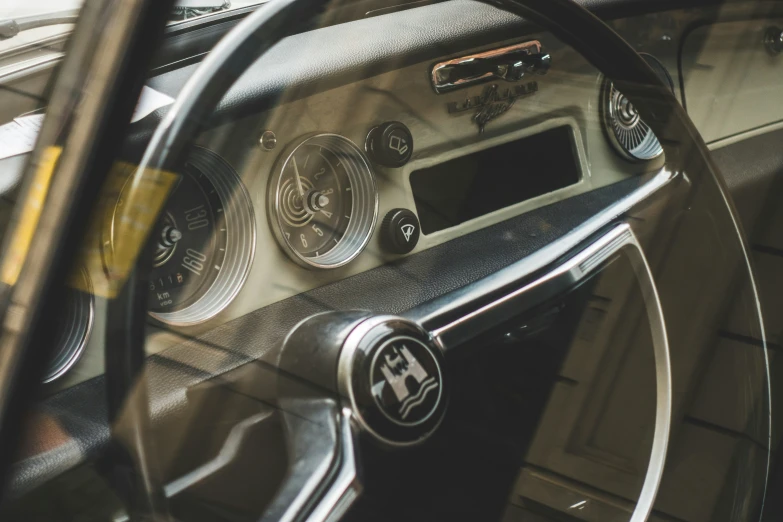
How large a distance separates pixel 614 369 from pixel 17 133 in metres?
0.97

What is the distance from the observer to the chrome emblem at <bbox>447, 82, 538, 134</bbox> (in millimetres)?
1957

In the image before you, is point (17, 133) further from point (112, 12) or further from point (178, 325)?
point (178, 325)

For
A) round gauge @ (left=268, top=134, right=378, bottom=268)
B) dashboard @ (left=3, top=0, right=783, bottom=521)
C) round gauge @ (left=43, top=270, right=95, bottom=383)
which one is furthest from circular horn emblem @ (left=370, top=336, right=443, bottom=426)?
round gauge @ (left=268, top=134, right=378, bottom=268)

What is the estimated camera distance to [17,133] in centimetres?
105

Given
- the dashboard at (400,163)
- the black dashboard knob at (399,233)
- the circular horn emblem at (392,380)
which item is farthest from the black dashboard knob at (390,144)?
the circular horn emblem at (392,380)

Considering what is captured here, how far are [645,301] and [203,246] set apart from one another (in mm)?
769

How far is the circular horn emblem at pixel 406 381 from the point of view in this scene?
110cm

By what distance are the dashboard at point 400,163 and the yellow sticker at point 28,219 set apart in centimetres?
23

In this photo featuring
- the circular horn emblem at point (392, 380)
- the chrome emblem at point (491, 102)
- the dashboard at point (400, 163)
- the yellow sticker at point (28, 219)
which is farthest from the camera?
the chrome emblem at point (491, 102)

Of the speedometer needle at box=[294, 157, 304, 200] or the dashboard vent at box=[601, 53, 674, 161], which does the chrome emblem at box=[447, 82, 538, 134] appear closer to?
the dashboard vent at box=[601, 53, 674, 161]

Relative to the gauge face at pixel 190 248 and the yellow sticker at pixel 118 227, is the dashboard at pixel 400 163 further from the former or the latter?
the yellow sticker at pixel 118 227

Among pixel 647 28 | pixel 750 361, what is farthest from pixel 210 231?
pixel 647 28

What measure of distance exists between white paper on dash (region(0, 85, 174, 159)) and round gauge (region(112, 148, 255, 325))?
29 cm

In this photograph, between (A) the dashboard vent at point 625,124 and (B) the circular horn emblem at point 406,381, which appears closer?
(B) the circular horn emblem at point 406,381
